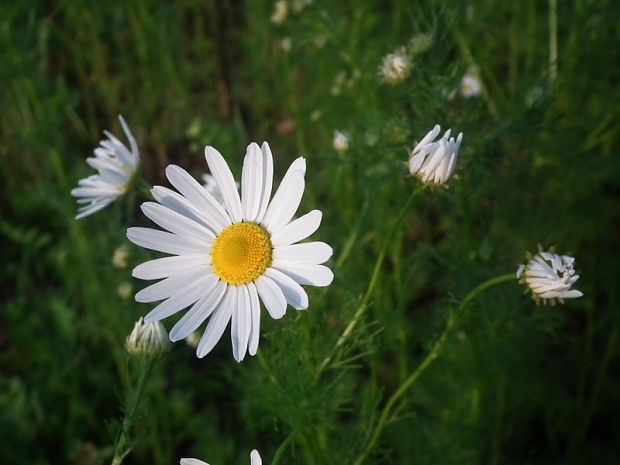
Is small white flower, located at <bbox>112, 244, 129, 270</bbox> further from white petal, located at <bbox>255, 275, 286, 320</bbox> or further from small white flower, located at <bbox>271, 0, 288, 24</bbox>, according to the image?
small white flower, located at <bbox>271, 0, 288, 24</bbox>

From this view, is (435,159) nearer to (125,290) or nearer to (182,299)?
(182,299)

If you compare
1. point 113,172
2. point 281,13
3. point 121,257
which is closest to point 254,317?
point 113,172

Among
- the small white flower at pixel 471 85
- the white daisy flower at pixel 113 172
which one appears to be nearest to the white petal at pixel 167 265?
the white daisy flower at pixel 113 172

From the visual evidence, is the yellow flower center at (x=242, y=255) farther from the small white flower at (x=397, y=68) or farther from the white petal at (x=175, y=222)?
the small white flower at (x=397, y=68)

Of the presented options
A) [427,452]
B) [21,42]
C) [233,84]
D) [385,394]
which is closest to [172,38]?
[233,84]

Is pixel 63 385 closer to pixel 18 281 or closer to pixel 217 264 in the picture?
pixel 18 281

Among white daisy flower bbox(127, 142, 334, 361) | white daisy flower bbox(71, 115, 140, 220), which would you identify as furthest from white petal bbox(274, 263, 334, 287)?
white daisy flower bbox(71, 115, 140, 220)
